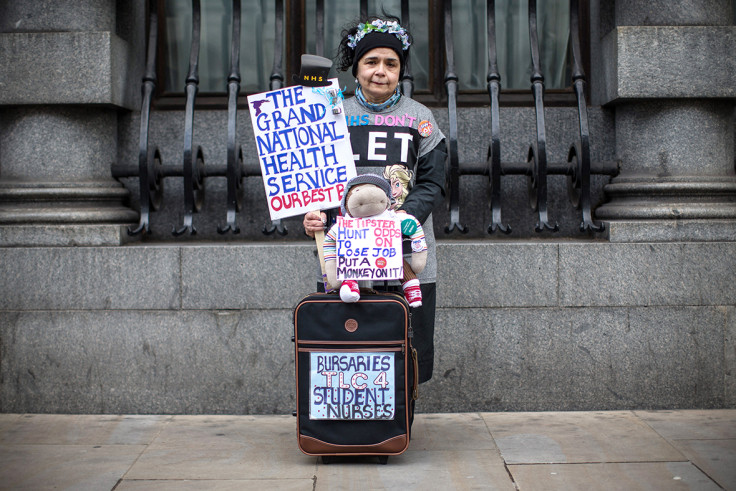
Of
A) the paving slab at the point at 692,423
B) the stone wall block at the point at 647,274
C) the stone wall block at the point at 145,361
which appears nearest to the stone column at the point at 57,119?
the stone wall block at the point at 145,361

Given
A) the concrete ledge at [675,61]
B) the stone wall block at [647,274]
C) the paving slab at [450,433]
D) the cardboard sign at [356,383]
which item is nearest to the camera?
the cardboard sign at [356,383]

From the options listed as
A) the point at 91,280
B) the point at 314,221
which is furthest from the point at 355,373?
the point at 91,280

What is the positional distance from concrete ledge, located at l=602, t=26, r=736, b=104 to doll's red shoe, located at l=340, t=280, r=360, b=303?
2697 millimetres

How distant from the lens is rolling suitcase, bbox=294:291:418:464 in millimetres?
4168

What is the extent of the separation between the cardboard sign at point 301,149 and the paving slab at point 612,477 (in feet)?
5.63

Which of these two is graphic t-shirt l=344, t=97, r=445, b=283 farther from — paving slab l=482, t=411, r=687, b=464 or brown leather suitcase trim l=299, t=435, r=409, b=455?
paving slab l=482, t=411, r=687, b=464

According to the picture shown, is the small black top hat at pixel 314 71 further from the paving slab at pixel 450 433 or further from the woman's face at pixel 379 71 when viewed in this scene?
the paving slab at pixel 450 433

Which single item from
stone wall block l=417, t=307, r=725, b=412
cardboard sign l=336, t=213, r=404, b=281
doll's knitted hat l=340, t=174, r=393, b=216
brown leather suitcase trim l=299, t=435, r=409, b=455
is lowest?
brown leather suitcase trim l=299, t=435, r=409, b=455

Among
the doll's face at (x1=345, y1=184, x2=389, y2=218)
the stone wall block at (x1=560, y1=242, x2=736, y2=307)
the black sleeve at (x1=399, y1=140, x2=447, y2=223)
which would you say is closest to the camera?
the doll's face at (x1=345, y1=184, x2=389, y2=218)

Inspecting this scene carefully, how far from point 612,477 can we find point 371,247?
5.50ft

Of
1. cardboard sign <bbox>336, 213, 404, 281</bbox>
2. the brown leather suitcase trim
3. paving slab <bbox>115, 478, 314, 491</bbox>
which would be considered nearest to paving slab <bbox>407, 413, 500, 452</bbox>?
the brown leather suitcase trim

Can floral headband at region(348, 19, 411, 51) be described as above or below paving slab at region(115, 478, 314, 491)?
above

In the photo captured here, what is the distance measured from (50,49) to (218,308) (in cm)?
213

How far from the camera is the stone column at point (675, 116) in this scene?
5555 millimetres
